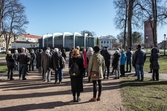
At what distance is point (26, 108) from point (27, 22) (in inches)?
1419

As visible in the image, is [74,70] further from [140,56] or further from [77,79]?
[140,56]

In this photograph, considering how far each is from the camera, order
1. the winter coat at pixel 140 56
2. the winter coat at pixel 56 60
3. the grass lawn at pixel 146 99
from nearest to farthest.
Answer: the grass lawn at pixel 146 99
the winter coat at pixel 56 60
the winter coat at pixel 140 56

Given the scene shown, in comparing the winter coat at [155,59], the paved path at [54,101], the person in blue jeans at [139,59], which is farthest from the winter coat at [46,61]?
the winter coat at [155,59]

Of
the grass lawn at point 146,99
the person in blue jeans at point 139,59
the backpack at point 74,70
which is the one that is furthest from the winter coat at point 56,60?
the person in blue jeans at point 139,59

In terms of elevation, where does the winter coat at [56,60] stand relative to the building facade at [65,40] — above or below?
below

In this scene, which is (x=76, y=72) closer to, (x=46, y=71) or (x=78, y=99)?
(x=78, y=99)

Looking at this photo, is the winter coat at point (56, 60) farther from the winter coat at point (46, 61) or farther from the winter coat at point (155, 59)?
the winter coat at point (155, 59)

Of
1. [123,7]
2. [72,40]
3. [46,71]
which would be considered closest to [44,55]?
[46,71]

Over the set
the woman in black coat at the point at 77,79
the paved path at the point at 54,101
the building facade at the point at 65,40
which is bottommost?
the paved path at the point at 54,101

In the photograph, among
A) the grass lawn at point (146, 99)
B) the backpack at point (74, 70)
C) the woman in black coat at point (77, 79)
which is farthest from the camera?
the woman in black coat at point (77, 79)

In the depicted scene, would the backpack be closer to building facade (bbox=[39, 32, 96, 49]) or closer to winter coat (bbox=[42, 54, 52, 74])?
winter coat (bbox=[42, 54, 52, 74])

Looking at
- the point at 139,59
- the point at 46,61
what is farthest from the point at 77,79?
the point at 139,59

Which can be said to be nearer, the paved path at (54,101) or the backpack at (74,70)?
the paved path at (54,101)

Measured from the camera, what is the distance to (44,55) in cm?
1076
